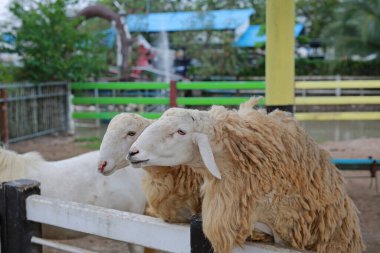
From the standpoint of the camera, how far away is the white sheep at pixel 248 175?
6.77ft

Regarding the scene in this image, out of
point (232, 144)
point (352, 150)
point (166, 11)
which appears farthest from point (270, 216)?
point (166, 11)

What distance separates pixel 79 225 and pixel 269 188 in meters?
1.10

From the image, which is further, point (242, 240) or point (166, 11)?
point (166, 11)

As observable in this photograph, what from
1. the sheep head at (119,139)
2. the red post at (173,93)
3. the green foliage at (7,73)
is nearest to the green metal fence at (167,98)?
the red post at (173,93)

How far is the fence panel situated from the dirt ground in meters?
0.30

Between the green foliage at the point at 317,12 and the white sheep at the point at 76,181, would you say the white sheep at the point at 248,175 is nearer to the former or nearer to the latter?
the white sheep at the point at 76,181

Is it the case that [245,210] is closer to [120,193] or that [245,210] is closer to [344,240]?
[344,240]

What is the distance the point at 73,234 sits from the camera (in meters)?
4.16

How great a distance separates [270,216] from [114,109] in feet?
41.2

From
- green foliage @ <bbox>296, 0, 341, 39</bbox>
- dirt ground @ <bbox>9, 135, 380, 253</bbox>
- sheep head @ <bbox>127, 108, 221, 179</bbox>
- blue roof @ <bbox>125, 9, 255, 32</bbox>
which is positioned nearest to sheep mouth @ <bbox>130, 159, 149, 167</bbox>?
A: sheep head @ <bbox>127, 108, 221, 179</bbox>

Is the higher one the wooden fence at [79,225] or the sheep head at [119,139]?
the sheep head at [119,139]

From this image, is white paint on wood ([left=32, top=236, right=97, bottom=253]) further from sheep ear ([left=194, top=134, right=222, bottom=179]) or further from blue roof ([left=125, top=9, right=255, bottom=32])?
blue roof ([left=125, top=9, right=255, bottom=32])

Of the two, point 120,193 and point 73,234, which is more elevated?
point 120,193

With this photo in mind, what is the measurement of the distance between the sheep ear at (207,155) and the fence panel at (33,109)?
977 cm
